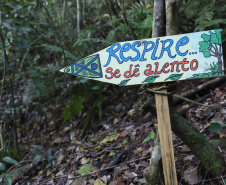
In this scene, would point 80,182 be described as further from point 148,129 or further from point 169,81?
point 169,81

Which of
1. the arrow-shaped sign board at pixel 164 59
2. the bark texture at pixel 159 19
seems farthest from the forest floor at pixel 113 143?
the bark texture at pixel 159 19

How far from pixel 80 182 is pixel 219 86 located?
2.32 metres

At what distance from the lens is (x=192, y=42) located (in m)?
1.64

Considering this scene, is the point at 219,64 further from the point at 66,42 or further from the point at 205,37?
the point at 66,42

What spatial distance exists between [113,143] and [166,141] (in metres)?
1.64

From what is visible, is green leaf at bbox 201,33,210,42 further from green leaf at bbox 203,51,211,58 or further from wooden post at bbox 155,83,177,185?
wooden post at bbox 155,83,177,185

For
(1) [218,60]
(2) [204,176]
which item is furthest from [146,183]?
(1) [218,60]

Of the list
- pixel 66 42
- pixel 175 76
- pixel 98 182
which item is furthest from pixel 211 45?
pixel 66 42

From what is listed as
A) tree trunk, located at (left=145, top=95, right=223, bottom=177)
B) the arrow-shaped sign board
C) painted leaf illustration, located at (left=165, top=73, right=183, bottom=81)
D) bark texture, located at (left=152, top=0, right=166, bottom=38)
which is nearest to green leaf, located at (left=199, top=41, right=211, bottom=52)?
the arrow-shaped sign board

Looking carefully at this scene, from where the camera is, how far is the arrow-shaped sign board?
5.28ft

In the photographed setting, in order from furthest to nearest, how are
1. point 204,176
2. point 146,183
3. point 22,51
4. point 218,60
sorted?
point 22,51 → point 146,183 → point 204,176 → point 218,60

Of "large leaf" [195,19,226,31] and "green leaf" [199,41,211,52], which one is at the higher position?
"large leaf" [195,19,226,31]

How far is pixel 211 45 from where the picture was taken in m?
1.62

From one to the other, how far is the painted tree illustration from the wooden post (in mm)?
405
